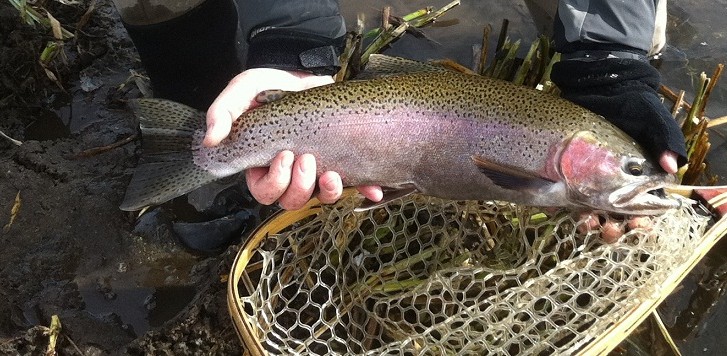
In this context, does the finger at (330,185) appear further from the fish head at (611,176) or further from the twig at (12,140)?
the twig at (12,140)

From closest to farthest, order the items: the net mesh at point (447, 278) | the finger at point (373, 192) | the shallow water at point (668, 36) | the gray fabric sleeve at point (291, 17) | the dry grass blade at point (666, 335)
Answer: the net mesh at point (447, 278) < the finger at point (373, 192) < the dry grass blade at point (666, 335) < the gray fabric sleeve at point (291, 17) < the shallow water at point (668, 36)

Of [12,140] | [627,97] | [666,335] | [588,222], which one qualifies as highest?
[627,97]

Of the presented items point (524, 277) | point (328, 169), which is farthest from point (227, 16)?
point (524, 277)

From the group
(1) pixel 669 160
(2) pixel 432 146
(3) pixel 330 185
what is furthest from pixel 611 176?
(3) pixel 330 185

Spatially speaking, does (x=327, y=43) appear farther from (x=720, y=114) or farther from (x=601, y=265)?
(x=720, y=114)

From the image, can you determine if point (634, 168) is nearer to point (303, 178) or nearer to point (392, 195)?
point (392, 195)

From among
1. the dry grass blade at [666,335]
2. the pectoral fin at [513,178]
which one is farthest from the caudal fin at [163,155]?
the dry grass blade at [666,335]
